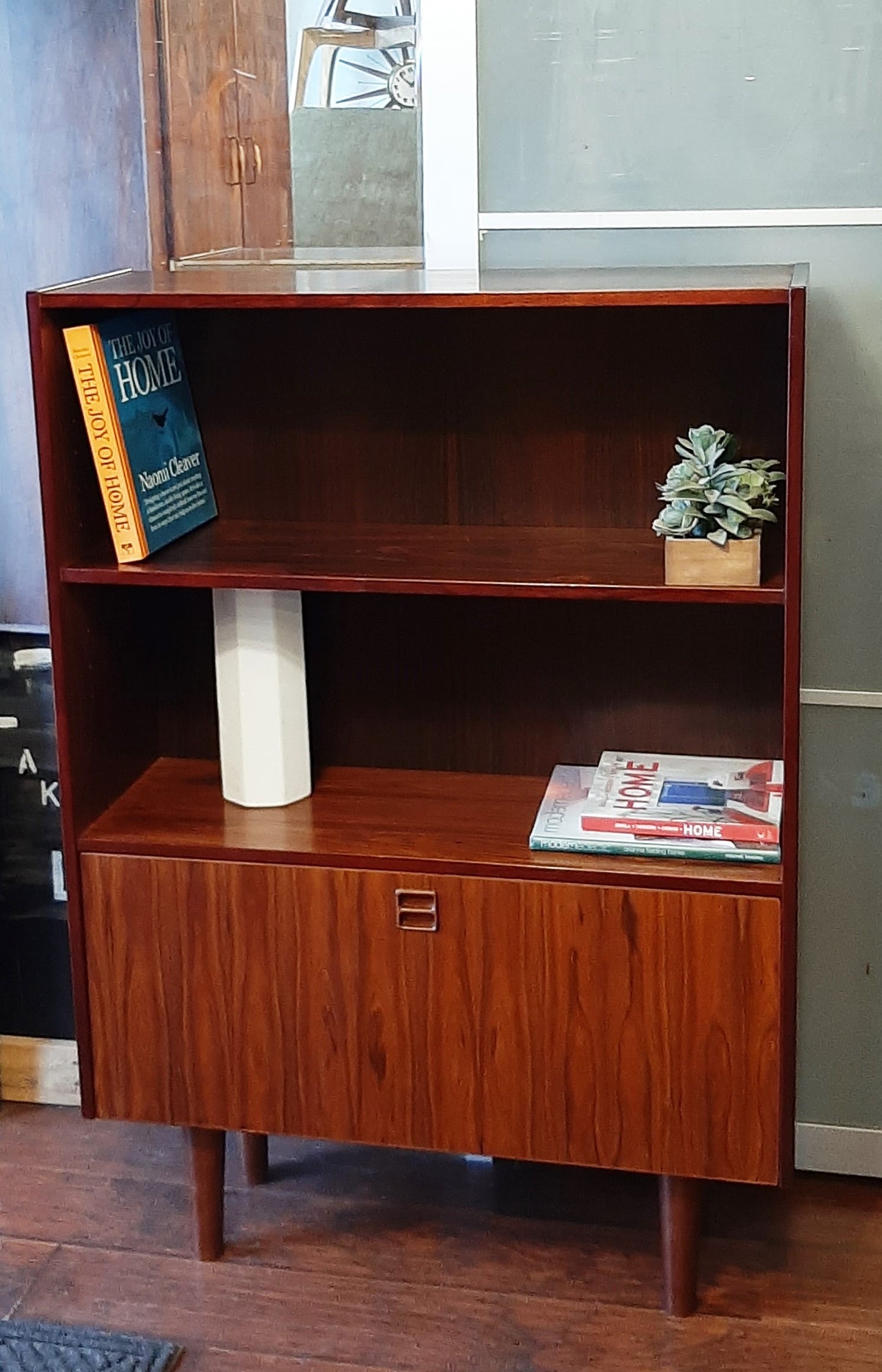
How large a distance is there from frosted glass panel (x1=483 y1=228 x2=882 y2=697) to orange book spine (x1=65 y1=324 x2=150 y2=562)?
485 millimetres

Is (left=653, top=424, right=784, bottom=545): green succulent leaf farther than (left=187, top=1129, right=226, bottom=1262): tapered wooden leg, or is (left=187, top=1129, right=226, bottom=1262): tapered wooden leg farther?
(left=187, top=1129, right=226, bottom=1262): tapered wooden leg

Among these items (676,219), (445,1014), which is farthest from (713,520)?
(445,1014)

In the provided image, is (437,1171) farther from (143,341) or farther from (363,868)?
(143,341)

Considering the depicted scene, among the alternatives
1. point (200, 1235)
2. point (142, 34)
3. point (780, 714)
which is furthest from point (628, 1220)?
point (142, 34)

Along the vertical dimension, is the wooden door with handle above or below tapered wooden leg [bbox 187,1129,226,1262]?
above

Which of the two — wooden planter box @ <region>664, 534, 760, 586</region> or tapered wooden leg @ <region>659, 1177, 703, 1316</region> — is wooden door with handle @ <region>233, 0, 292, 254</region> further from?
tapered wooden leg @ <region>659, 1177, 703, 1316</region>

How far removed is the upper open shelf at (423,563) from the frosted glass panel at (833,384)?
0.80 ft

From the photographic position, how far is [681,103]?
184 centimetres

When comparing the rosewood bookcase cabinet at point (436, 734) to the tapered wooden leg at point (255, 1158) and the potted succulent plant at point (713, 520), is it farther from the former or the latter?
the tapered wooden leg at point (255, 1158)

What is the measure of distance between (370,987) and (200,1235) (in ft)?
1.48

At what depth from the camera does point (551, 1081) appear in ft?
5.97

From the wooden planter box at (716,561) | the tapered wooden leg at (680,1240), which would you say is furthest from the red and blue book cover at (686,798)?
the tapered wooden leg at (680,1240)

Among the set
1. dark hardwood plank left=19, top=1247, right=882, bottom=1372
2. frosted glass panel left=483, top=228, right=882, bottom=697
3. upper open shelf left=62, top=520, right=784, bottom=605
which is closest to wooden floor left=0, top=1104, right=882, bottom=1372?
dark hardwood plank left=19, top=1247, right=882, bottom=1372

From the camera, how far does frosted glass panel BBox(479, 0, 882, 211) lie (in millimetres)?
1805
